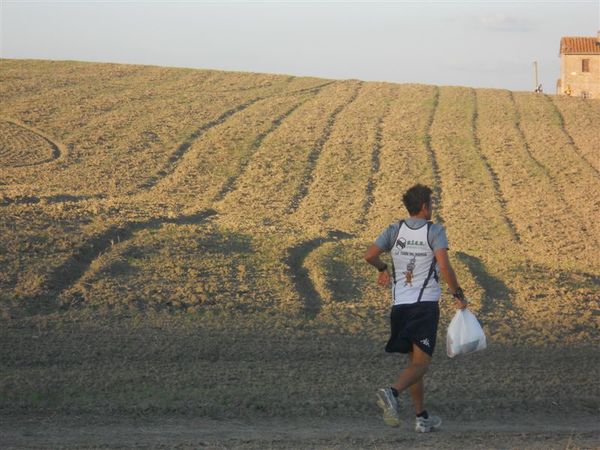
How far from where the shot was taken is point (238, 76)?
44.3 metres

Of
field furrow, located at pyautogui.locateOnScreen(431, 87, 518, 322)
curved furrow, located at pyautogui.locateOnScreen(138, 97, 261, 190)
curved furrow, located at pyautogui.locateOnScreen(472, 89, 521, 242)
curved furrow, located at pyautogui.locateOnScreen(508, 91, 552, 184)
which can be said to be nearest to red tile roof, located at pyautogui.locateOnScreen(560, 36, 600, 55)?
curved furrow, located at pyautogui.locateOnScreen(508, 91, 552, 184)

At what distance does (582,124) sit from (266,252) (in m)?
23.1

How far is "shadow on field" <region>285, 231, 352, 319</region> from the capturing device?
39.2 feet

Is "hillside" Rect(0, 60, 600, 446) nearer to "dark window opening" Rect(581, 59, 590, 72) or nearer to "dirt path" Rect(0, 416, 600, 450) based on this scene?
"dirt path" Rect(0, 416, 600, 450)

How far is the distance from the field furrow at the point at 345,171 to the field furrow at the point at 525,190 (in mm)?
3576

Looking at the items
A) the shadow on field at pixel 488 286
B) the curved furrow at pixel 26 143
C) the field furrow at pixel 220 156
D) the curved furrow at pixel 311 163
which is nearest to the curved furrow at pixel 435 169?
the curved furrow at pixel 311 163

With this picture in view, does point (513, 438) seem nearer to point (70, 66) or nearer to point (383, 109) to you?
point (383, 109)

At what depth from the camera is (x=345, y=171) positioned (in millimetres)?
25484

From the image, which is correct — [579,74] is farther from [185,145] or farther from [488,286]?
[488,286]

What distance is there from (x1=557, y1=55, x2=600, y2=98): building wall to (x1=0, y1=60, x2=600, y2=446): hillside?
105ft

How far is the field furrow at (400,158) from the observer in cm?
2111

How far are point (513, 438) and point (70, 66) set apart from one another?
4015 cm

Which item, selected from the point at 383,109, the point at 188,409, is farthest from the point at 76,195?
the point at 383,109

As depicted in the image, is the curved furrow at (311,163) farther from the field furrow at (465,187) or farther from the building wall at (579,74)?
the building wall at (579,74)
